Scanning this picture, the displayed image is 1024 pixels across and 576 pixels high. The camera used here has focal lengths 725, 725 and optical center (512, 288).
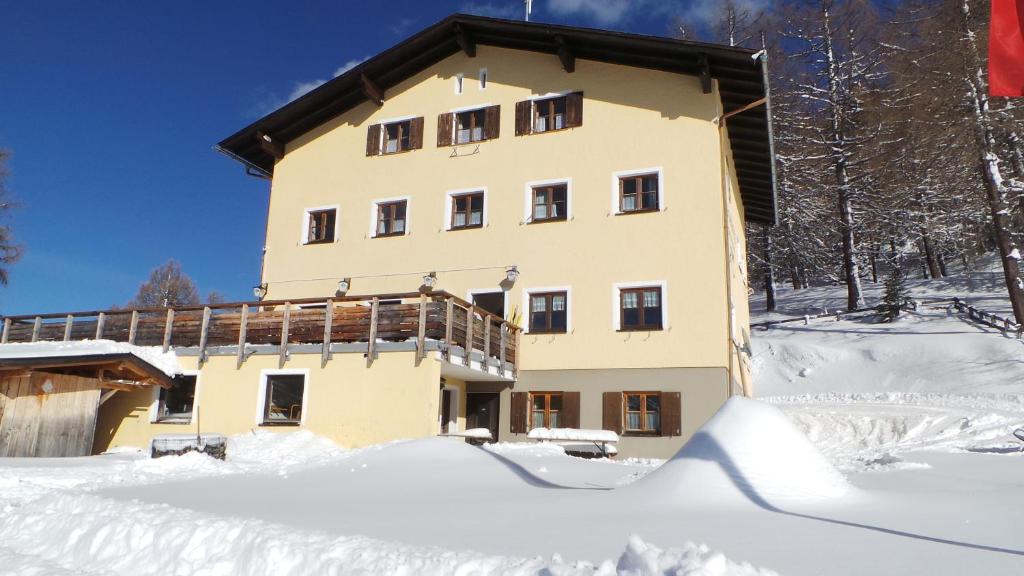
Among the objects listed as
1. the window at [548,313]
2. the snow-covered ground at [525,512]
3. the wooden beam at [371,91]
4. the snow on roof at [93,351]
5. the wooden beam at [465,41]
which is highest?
the wooden beam at [465,41]

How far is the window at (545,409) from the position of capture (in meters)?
17.9

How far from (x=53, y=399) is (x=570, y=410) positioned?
11619 mm

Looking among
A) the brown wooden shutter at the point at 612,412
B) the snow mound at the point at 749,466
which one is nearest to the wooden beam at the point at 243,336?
the brown wooden shutter at the point at 612,412

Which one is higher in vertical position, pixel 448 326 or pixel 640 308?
pixel 640 308

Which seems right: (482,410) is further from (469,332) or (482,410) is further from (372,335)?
(372,335)

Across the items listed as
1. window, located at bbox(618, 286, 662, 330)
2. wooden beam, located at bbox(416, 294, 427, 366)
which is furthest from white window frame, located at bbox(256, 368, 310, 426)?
window, located at bbox(618, 286, 662, 330)

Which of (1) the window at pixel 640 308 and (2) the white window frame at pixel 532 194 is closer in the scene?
(1) the window at pixel 640 308

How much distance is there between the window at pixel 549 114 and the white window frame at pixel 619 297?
15.8 feet

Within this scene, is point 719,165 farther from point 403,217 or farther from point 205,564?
point 205,564

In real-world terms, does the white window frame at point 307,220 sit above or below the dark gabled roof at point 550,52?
below

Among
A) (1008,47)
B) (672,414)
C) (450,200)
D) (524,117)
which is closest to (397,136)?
(450,200)

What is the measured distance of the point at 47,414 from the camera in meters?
15.8

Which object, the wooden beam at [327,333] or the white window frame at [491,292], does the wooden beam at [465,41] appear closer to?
the white window frame at [491,292]

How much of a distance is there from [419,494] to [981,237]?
41.2 m
